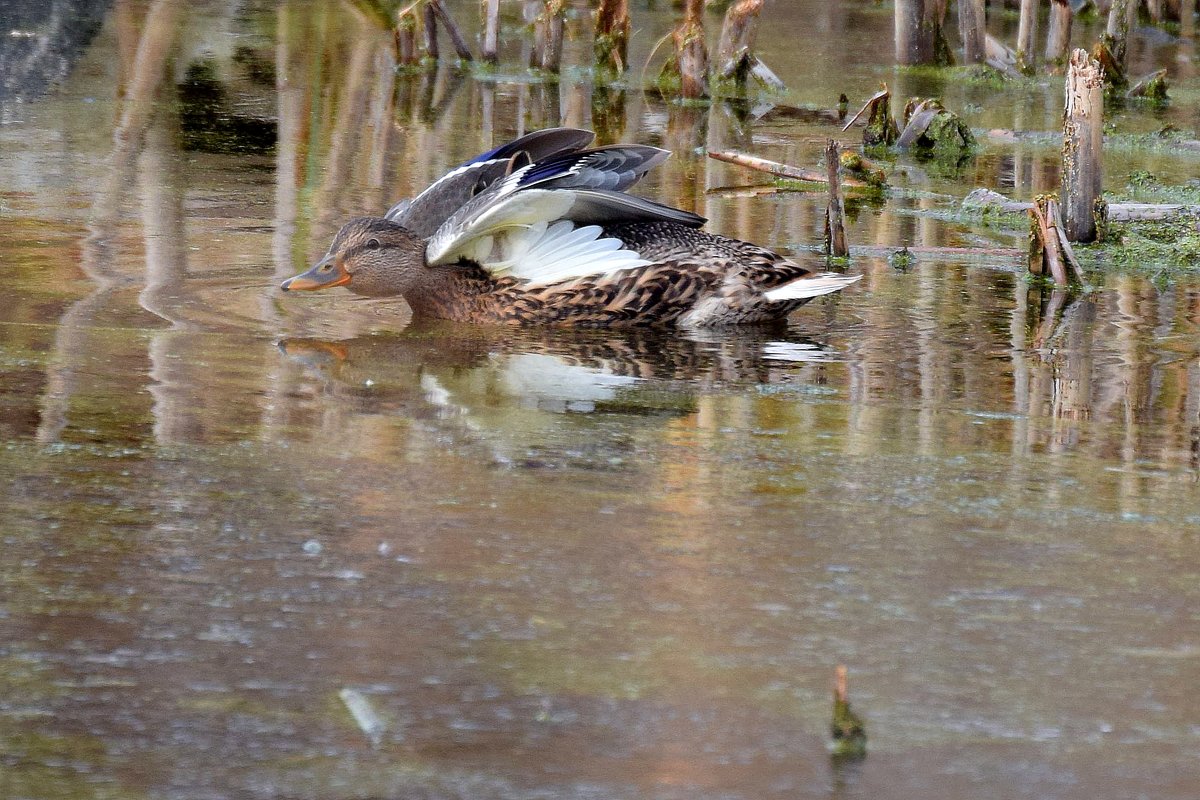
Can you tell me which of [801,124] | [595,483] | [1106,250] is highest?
[801,124]

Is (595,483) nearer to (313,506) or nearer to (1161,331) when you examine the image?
(313,506)

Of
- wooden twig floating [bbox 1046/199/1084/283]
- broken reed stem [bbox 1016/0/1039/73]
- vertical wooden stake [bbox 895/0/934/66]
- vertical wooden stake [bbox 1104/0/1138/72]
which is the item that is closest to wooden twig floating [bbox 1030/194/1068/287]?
wooden twig floating [bbox 1046/199/1084/283]

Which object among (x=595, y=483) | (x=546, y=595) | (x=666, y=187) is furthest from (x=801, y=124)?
(x=546, y=595)

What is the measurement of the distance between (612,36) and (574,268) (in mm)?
8506

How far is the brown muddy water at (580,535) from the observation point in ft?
10.0

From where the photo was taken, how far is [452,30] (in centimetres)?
1464

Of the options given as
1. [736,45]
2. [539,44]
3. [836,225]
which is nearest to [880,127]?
[736,45]

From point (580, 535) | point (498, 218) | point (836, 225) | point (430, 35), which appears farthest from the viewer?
point (430, 35)

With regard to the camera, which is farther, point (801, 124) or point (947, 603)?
point (801, 124)

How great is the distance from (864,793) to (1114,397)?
10.1 feet

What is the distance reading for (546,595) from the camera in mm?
3715

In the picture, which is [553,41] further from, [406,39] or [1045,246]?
[1045,246]

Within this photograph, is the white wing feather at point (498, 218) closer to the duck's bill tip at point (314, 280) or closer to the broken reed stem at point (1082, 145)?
the duck's bill tip at point (314, 280)

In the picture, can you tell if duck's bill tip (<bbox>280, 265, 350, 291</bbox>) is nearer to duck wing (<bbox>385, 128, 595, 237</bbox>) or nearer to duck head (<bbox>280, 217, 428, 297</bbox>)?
duck head (<bbox>280, 217, 428, 297</bbox>)
